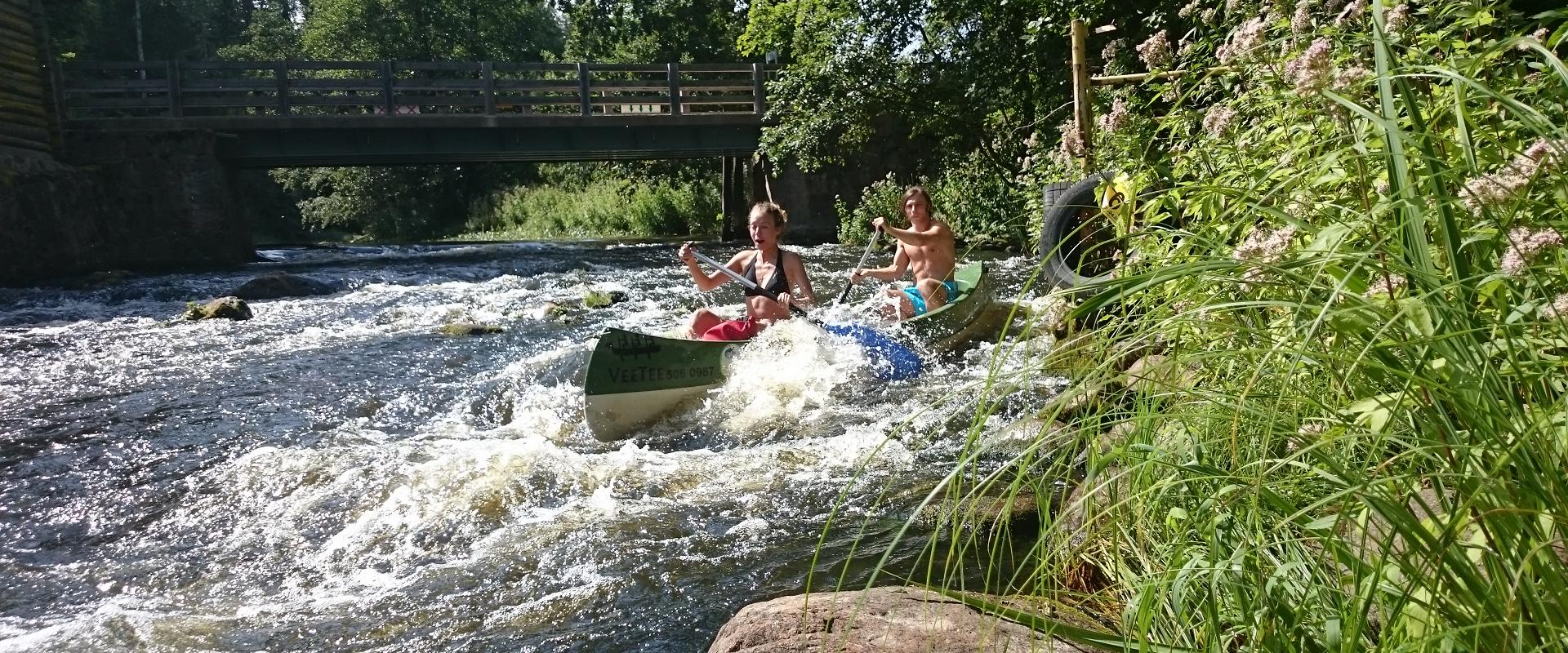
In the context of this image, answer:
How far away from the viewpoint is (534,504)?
512 centimetres

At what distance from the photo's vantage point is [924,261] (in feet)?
28.4

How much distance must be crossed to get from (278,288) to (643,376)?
9.76m

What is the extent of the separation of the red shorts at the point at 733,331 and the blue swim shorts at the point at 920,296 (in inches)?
56.7

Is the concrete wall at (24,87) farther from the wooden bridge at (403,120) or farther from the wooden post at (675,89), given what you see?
the wooden post at (675,89)

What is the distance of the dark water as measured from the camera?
3.91 meters

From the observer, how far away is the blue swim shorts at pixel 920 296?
8523 mm

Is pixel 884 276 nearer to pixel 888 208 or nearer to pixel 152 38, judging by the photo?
pixel 888 208

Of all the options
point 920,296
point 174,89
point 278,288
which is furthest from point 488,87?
point 920,296

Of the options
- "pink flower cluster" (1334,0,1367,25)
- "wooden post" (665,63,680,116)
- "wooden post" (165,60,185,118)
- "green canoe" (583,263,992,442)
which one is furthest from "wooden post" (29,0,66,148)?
"pink flower cluster" (1334,0,1367,25)

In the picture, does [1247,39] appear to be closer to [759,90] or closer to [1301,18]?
[1301,18]

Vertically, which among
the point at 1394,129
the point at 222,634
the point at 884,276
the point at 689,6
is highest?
the point at 689,6

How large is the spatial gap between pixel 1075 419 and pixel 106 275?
17.9 meters

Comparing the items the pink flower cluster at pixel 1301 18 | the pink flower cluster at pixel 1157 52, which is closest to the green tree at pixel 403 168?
the pink flower cluster at pixel 1157 52

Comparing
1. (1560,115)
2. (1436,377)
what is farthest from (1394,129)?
(1560,115)
